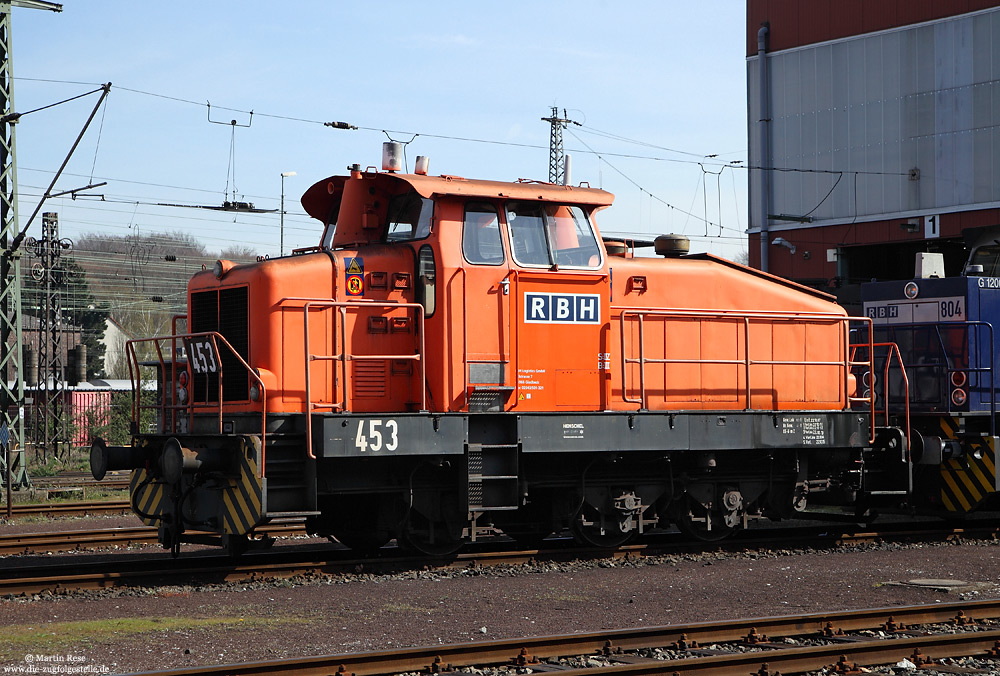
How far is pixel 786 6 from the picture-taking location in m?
33.1

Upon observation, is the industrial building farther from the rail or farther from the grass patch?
the grass patch

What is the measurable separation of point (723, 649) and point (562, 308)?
4663 mm

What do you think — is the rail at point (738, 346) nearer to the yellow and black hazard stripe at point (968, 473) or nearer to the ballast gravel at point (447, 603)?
the yellow and black hazard stripe at point (968, 473)

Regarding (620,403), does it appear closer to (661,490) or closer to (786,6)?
(661,490)

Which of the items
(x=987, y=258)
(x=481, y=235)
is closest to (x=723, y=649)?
(x=481, y=235)

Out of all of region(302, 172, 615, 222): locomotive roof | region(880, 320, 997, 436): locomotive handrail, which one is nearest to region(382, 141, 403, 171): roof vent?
region(302, 172, 615, 222): locomotive roof

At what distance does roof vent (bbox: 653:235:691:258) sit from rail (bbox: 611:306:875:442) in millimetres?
827

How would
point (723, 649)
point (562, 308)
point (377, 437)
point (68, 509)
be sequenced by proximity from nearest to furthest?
point (723, 649) → point (377, 437) → point (562, 308) → point (68, 509)

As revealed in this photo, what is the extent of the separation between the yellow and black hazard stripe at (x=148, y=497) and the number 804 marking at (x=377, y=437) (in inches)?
79.0

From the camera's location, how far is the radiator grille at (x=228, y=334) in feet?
33.9

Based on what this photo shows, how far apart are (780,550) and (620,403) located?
248 cm

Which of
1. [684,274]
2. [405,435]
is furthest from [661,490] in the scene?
[405,435]

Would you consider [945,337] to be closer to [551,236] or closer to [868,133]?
[551,236]

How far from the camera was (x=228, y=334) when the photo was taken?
10578 millimetres
